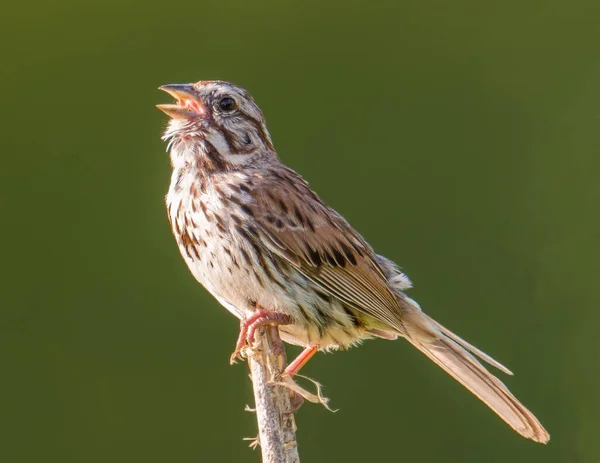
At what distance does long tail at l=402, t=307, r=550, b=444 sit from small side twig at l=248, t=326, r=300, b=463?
0.62 m

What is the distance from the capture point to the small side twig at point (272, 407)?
9.52ft

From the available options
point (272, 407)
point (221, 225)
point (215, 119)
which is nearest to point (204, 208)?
point (221, 225)

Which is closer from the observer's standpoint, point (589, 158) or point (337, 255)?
point (337, 255)

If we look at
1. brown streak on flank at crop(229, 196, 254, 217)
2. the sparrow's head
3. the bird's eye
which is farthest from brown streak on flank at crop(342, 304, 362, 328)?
the bird's eye

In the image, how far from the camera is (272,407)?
2.96 metres

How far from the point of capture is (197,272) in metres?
3.38

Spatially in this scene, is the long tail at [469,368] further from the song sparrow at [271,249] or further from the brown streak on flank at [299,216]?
the brown streak on flank at [299,216]

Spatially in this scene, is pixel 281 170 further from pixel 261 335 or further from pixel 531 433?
pixel 531 433

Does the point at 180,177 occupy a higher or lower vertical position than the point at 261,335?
higher

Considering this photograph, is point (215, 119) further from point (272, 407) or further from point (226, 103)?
point (272, 407)

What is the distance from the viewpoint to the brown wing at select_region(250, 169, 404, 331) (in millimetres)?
3393

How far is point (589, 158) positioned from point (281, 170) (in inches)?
65.2

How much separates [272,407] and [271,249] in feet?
1.74

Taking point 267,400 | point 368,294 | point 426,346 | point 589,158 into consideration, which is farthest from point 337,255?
point 589,158
